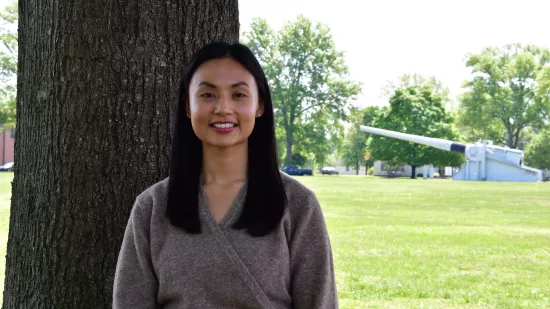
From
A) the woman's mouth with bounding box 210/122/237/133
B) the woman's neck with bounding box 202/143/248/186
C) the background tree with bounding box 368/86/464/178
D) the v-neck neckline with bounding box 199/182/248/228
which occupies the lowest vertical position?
the v-neck neckline with bounding box 199/182/248/228

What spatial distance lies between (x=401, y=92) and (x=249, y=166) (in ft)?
199

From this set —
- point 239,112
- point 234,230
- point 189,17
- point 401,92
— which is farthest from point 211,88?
Answer: point 401,92

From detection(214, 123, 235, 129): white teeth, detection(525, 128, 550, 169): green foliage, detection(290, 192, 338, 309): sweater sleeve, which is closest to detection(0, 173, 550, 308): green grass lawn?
detection(290, 192, 338, 309): sweater sleeve

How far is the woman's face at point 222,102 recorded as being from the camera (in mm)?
2266

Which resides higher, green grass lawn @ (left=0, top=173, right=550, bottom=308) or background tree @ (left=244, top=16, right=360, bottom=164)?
background tree @ (left=244, top=16, right=360, bottom=164)

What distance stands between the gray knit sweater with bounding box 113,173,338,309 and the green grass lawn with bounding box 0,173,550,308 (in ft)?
13.3

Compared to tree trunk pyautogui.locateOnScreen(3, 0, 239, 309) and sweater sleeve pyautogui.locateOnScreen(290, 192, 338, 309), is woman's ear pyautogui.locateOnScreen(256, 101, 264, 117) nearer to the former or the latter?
sweater sleeve pyautogui.locateOnScreen(290, 192, 338, 309)

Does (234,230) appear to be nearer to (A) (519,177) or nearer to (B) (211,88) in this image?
(B) (211,88)

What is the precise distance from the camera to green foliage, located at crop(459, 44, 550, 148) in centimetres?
6488

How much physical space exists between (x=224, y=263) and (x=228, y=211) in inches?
7.1

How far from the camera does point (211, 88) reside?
228 centimetres

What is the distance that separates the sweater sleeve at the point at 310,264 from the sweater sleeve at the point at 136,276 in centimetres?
46

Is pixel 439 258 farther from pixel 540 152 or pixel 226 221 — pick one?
pixel 540 152

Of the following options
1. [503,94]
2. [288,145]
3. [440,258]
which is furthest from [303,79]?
[440,258]
